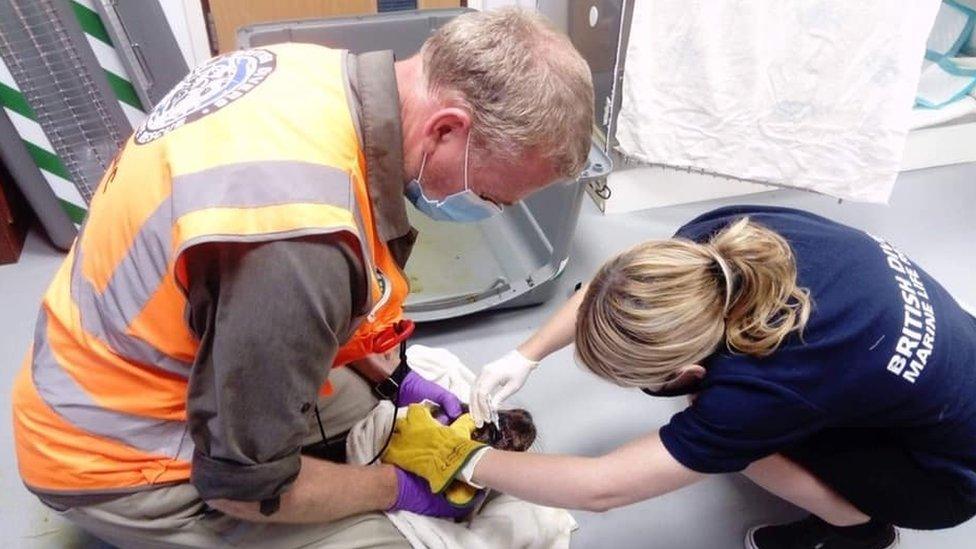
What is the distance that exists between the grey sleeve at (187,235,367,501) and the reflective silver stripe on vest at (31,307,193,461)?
0.12 meters

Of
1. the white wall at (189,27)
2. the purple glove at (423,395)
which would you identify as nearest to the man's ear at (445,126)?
the purple glove at (423,395)

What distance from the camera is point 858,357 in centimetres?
96

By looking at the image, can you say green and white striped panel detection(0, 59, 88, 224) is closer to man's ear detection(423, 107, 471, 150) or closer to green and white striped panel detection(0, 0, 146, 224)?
green and white striped panel detection(0, 0, 146, 224)

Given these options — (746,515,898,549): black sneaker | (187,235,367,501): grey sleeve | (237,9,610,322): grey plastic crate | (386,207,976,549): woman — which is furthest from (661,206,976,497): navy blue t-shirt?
(237,9,610,322): grey plastic crate

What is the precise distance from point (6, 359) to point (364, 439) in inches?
35.6

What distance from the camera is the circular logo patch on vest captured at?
31.8 inches

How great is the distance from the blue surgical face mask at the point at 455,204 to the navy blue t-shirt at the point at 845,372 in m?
0.37

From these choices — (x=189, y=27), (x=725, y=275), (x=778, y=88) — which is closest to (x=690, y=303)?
(x=725, y=275)

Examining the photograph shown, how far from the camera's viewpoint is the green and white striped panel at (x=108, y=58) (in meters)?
1.76

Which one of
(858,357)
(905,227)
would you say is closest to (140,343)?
(858,357)

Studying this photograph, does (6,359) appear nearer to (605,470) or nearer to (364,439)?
(364,439)

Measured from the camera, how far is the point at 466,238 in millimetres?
2010

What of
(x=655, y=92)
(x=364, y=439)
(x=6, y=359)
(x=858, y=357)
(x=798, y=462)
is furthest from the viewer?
(x=655, y=92)

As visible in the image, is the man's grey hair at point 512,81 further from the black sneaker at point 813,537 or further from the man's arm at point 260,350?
the black sneaker at point 813,537
